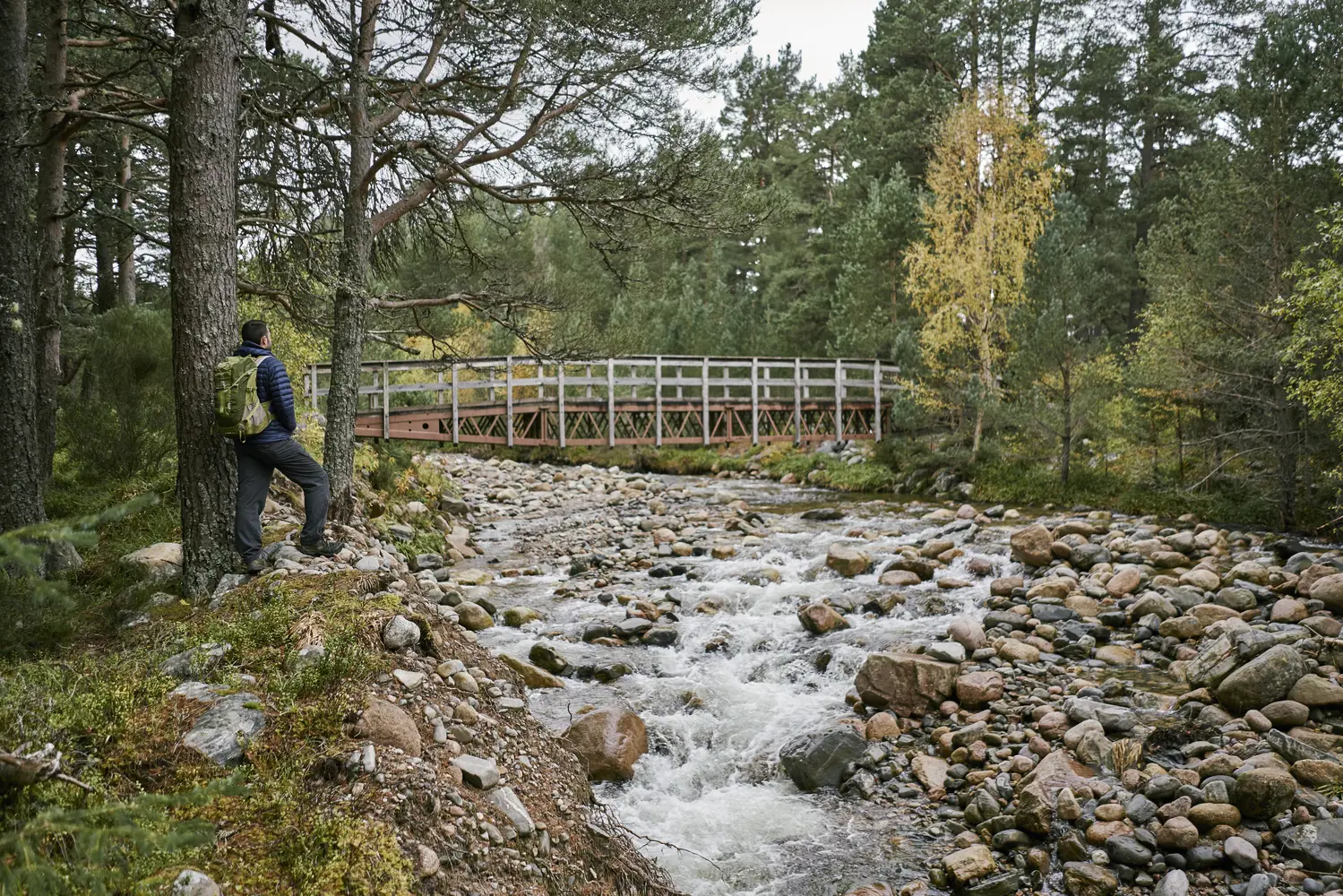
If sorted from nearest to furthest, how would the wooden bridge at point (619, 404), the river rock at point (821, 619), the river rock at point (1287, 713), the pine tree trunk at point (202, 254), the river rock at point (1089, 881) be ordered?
1. the river rock at point (1089, 881)
2. the pine tree trunk at point (202, 254)
3. the river rock at point (1287, 713)
4. the river rock at point (821, 619)
5. the wooden bridge at point (619, 404)

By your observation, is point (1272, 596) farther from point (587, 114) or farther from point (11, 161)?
point (11, 161)

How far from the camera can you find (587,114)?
27.7 feet

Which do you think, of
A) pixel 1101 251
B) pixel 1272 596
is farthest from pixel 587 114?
pixel 1101 251

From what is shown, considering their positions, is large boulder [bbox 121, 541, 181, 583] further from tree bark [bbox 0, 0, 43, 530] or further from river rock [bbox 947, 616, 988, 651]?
river rock [bbox 947, 616, 988, 651]

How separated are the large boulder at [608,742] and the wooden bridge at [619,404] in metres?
11.3

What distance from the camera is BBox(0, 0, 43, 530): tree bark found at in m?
4.83

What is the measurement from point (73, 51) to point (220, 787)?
1035 centimetres

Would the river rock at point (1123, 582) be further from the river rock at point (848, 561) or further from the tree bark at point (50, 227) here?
the tree bark at point (50, 227)


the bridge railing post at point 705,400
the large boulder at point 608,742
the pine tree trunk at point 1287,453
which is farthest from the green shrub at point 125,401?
the bridge railing post at point 705,400

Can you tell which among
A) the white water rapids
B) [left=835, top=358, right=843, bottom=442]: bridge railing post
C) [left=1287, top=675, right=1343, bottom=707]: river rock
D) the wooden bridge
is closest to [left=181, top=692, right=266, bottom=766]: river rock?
the white water rapids

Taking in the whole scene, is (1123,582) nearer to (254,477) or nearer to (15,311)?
(254,477)

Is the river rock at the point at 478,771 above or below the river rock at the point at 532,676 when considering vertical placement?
above

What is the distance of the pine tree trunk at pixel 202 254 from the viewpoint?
4230 mm

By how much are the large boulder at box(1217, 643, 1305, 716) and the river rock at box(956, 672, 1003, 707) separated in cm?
128
